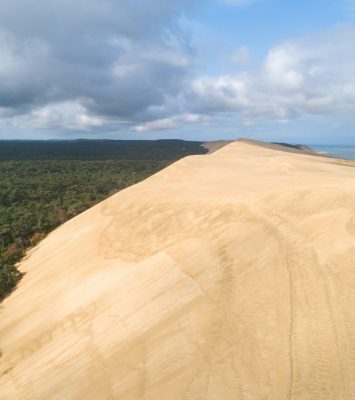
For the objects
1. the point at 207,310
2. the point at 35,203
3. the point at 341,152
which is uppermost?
the point at 341,152

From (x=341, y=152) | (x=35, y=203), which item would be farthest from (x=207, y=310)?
(x=341, y=152)

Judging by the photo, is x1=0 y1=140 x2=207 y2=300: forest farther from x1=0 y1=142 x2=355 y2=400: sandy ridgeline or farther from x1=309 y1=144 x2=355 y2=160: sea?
x1=309 y1=144 x2=355 y2=160: sea

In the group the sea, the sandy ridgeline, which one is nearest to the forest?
the sandy ridgeline

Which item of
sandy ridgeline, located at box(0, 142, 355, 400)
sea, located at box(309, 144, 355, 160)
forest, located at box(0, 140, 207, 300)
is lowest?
forest, located at box(0, 140, 207, 300)

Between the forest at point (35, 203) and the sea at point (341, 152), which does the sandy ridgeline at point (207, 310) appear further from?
the sea at point (341, 152)

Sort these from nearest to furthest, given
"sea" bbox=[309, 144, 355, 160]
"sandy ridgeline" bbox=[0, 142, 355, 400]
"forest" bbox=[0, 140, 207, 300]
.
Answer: "sandy ridgeline" bbox=[0, 142, 355, 400], "forest" bbox=[0, 140, 207, 300], "sea" bbox=[309, 144, 355, 160]

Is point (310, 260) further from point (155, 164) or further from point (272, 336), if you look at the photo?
point (155, 164)

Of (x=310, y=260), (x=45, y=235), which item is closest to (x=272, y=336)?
(x=310, y=260)

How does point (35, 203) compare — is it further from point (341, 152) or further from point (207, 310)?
point (341, 152)

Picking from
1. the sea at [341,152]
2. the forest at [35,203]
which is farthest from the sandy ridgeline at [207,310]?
the sea at [341,152]
